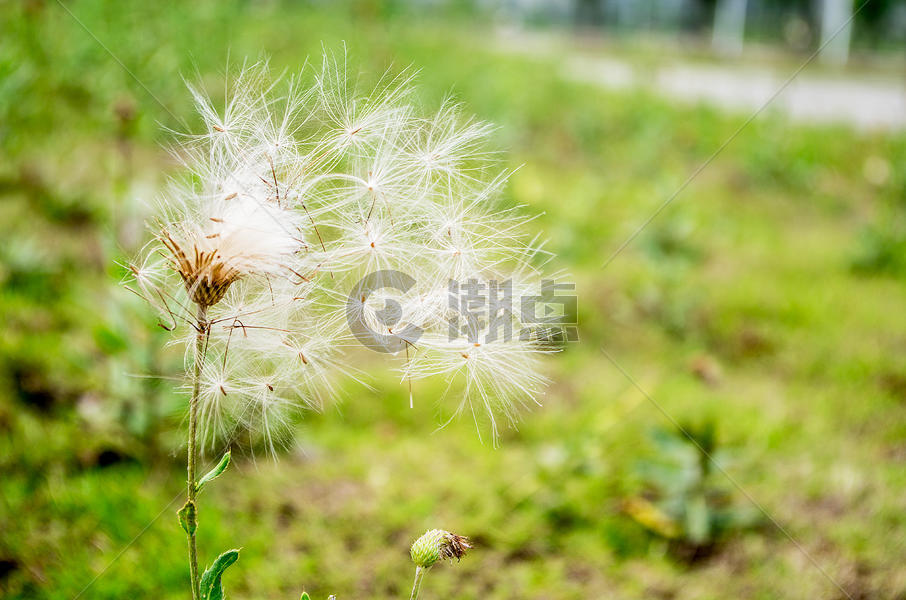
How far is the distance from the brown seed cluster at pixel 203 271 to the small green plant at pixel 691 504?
1.50m

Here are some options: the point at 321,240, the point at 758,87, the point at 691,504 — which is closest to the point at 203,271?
the point at 321,240

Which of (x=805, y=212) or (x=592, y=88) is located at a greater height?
(x=592, y=88)

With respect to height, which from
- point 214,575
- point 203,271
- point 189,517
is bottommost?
point 214,575

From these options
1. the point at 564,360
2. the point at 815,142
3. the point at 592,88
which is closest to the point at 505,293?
the point at 564,360

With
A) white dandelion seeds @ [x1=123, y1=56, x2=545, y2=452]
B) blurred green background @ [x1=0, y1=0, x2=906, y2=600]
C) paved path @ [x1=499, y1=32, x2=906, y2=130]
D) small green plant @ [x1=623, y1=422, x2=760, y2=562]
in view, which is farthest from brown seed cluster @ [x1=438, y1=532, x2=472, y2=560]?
paved path @ [x1=499, y1=32, x2=906, y2=130]

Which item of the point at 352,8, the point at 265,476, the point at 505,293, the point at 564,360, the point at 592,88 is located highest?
the point at 352,8

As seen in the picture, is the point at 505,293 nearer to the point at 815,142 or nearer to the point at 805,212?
the point at 805,212

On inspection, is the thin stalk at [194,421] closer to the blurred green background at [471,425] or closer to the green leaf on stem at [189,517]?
the green leaf on stem at [189,517]

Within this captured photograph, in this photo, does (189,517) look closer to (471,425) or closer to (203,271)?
(203,271)

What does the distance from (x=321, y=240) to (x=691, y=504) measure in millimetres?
1526

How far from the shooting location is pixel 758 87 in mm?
11203

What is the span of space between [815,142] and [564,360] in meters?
4.88

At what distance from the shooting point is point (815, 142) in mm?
6633

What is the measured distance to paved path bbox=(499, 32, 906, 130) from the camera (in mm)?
8516
